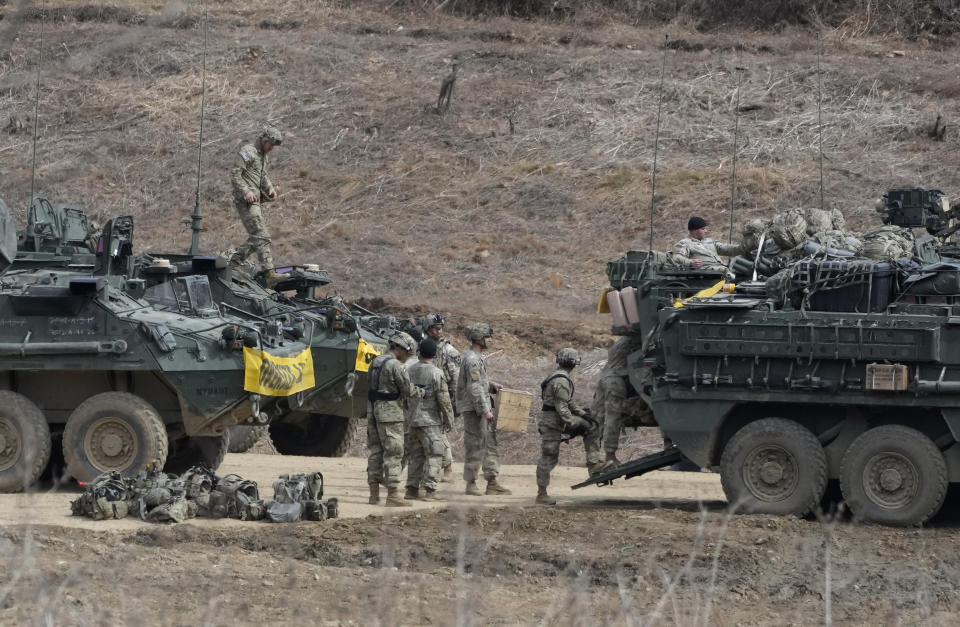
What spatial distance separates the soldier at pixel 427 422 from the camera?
1370 centimetres

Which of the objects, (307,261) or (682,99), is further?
(682,99)

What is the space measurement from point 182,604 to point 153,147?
25.5 metres

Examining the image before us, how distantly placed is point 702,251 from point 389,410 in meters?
3.26

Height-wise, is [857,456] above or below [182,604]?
above

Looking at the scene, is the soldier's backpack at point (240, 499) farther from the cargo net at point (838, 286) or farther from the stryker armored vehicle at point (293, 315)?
the cargo net at point (838, 286)

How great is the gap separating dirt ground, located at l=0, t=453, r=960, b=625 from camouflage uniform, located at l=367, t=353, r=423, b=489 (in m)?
0.38

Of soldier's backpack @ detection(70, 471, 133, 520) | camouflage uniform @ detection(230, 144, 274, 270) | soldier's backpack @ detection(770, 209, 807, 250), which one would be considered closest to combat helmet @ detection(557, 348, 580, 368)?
soldier's backpack @ detection(770, 209, 807, 250)

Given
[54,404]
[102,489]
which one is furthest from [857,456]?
[54,404]

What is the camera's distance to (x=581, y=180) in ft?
99.2

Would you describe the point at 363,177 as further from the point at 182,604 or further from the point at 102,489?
the point at 182,604

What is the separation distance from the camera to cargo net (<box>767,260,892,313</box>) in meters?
12.4

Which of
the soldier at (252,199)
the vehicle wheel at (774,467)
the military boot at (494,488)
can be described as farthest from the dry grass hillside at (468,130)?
the vehicle wheel at (774,467)

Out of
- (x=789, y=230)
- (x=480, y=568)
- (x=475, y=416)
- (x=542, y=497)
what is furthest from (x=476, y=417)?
(x=480, y=568)

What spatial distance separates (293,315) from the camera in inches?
647
